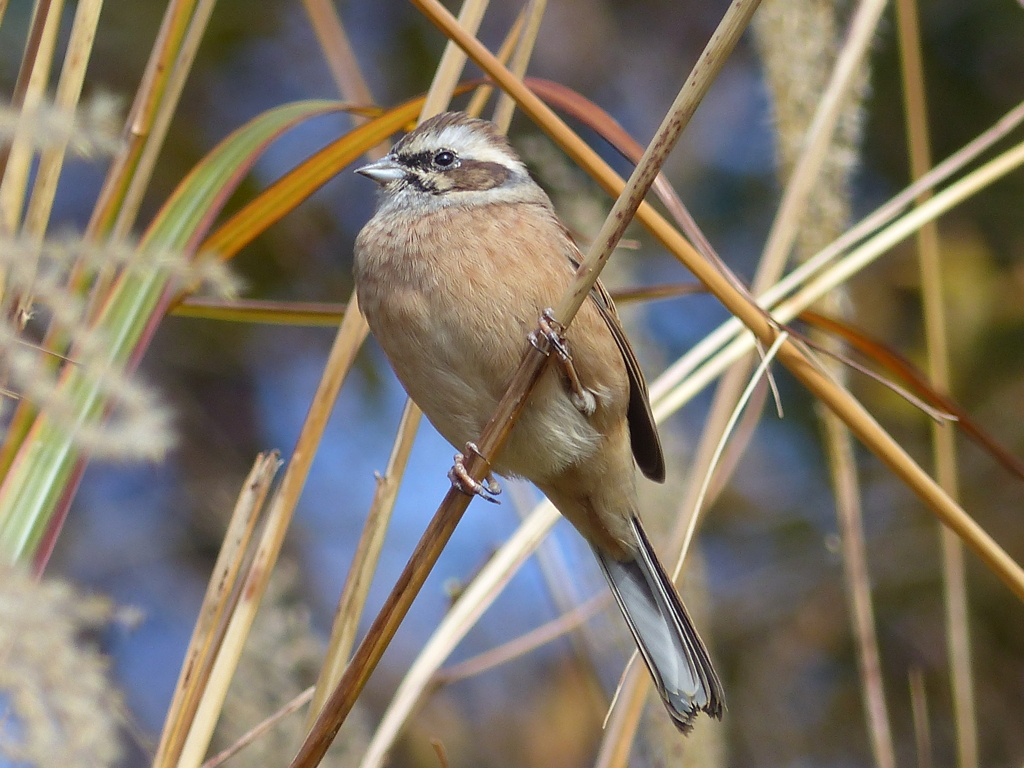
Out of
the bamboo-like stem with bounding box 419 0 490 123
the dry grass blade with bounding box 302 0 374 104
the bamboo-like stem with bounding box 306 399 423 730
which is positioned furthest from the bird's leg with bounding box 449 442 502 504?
the dry grass blade with bounding box 302 0 374 104

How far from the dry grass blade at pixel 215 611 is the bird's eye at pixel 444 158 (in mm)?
1192

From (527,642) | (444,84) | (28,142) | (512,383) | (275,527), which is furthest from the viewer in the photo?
(527,642)

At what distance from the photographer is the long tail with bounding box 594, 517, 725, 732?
7.95 ft

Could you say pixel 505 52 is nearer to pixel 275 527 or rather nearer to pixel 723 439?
pixel 723 439

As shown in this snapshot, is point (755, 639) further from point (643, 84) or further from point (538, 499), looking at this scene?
point (643, 84)

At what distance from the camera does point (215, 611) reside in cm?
195

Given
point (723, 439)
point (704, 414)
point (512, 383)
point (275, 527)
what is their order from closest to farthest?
point (512, 383)
point (275, 527)
point (723, 439)
point (704, 414)

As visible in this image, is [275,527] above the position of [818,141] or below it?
below

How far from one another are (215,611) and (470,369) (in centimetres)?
89

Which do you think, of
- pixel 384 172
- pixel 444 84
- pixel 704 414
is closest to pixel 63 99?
pixel 444 84

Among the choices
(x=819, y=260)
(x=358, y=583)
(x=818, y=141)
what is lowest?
(x=358, y=583)

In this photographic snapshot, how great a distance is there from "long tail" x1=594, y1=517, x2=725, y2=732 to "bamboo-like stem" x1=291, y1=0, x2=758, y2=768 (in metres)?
0.65

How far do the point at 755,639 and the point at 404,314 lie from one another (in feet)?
11.3

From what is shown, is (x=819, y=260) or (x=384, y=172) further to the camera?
(x=384, y=172)
